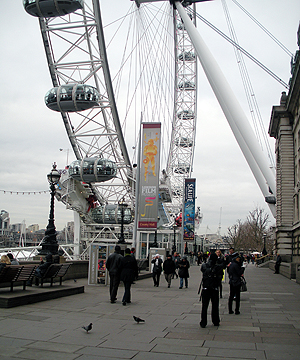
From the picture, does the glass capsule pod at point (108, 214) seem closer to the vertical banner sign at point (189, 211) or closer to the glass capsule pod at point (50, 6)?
A: the vertical banner sign at point (189, 211)

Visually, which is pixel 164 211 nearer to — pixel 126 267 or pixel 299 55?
pixel 299 55

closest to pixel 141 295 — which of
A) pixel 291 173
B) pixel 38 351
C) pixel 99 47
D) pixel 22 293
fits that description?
Answer: pixel 22 293

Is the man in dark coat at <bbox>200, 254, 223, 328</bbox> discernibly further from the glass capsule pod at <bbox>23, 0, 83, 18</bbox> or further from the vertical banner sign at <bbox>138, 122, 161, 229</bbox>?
the glass capsule pod at <bbox>23, 0, 83, 18</bbox>

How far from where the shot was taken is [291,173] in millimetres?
36688

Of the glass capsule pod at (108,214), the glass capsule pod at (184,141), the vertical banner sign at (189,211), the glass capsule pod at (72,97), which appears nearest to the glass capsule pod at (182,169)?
the glass capsule pod at (184,141)

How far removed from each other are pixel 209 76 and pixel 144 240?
3282cm

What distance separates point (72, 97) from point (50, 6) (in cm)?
810

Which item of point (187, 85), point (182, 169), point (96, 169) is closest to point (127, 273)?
point (96, 169)

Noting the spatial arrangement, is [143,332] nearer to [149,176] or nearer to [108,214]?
[149,176]

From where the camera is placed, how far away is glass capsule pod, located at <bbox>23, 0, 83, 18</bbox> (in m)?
35.0

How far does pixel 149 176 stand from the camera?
2816 centimetres

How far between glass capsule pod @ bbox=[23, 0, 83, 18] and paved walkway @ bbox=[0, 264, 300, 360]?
2826 centimetres

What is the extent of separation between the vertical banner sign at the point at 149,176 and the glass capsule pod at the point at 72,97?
1314cm

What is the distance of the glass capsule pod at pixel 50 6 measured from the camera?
35.0 metres
